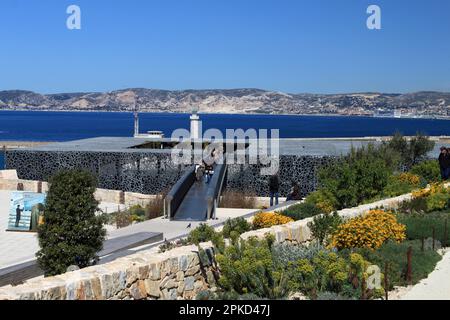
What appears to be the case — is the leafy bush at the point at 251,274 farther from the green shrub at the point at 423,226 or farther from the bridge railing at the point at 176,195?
the bridge railing at the point at 176,195

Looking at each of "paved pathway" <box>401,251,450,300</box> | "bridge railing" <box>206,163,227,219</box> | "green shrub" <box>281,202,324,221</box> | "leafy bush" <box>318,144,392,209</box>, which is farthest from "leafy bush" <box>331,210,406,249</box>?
"bridge railing" <box>206,163,227,219</box>

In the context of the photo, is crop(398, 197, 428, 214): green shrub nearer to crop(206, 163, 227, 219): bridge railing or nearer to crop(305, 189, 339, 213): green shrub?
crop(305, 189, 339, 213): green shrub

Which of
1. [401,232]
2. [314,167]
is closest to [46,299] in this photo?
[401,232]

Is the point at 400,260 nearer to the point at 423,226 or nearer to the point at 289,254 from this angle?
the point at 289,254

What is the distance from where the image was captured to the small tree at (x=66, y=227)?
10453mm

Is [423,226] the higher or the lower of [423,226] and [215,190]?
the higher

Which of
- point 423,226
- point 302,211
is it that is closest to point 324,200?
point 302,211

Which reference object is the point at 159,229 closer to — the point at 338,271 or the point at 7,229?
the point at 7,229

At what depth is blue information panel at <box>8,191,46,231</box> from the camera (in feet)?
56.4

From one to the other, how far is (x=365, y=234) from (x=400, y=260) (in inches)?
38.3

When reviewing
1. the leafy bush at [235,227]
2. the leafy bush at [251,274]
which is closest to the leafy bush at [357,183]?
the leafy bush at [235,227]

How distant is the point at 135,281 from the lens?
26.2 feet

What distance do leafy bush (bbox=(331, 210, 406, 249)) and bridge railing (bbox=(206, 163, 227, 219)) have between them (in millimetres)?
8139
